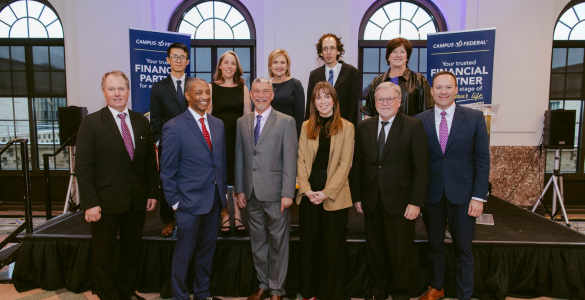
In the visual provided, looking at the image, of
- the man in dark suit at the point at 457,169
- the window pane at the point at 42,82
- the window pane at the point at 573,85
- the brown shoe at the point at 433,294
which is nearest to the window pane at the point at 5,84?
the window pane at the point at 42,82

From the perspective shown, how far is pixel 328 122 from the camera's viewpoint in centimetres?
213

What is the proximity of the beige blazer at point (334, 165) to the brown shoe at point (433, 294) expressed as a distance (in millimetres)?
994

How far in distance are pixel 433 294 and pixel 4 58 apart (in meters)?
7.12

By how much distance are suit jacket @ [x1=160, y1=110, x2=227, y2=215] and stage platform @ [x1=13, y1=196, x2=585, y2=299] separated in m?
0.66

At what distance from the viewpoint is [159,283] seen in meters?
2.60

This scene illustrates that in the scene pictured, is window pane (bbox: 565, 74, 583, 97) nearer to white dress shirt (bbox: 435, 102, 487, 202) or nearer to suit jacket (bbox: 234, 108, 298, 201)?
white dress shirt (bbox: 435, 102, 487, 202)

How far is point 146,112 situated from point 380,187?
3708 millimetres

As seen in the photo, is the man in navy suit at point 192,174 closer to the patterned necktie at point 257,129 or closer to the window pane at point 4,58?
the patterned necktie at point 257,129

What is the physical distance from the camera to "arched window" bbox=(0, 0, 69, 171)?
5164 millimetres

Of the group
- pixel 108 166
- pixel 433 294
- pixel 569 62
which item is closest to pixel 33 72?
pixel 108 166

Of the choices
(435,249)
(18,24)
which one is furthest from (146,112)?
(435,249)

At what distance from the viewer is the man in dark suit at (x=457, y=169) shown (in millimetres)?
2107

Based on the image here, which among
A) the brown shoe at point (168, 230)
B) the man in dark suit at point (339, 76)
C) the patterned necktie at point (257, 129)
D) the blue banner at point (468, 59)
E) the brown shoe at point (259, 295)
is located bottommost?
the brown shoe at point (259, 295)

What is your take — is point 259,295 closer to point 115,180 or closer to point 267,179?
point 267,179
